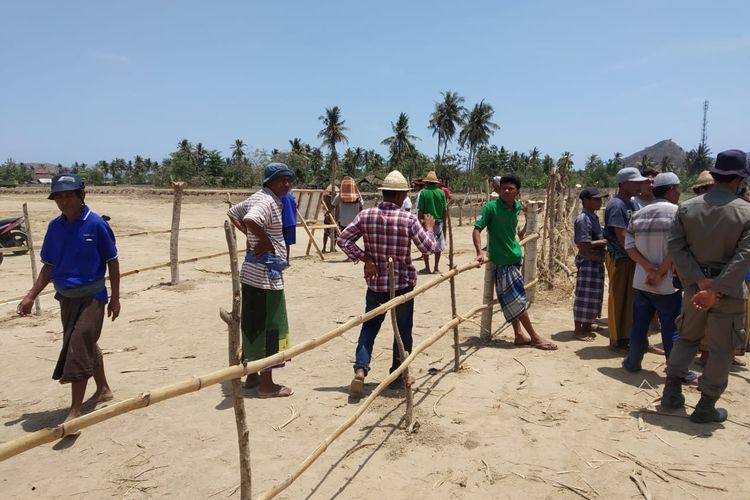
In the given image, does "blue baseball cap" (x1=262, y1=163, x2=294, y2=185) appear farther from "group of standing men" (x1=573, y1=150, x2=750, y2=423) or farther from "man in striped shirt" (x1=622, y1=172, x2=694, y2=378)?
"man in striped shirt" (x1=622, y1=172, x2=694, y2=378)

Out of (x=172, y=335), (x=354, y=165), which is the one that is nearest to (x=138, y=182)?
(x=354, y=165)

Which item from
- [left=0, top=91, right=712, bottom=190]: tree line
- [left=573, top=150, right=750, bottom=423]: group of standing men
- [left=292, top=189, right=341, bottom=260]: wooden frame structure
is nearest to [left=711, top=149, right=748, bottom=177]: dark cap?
[left=573, top=150, right=750, bottom=423]: group of standing men

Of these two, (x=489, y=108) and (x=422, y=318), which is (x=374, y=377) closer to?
(x=422, y=318)

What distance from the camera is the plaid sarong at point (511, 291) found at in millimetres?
4758

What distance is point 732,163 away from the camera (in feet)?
10.3

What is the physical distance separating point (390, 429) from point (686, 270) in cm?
204

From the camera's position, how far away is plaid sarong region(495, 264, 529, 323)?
4.76 meters

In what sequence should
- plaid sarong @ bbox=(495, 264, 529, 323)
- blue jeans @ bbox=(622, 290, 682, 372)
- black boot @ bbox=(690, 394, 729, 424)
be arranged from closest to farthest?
1. black boot @ bbox=(690, 394, 729, 424)
2. blue jeans @ bbox=(622, 290, 682, 372)
3. plaid sarong @ bbox=(495, 264, 529, 323)

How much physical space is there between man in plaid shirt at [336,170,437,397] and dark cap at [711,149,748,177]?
1.78 metres

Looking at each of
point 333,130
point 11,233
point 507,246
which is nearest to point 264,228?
point 507,246

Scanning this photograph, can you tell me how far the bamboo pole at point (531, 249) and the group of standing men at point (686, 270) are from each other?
40.3 inches

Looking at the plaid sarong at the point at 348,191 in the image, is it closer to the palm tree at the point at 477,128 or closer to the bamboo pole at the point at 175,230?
the bamboo pole at the point at 175,230

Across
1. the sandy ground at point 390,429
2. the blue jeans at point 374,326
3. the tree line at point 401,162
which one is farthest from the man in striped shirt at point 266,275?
the tree line at point 401,162

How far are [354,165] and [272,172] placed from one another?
166 ft
